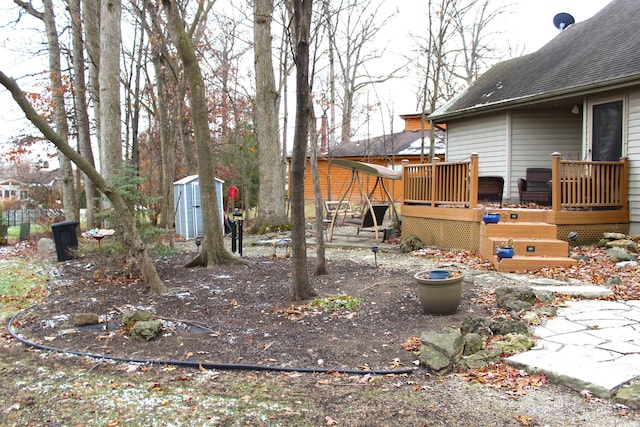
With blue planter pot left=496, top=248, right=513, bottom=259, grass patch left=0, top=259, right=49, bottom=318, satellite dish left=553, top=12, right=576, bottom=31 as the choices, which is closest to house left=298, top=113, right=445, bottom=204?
satellite dish left=553, top=12, right=576, bottom=31

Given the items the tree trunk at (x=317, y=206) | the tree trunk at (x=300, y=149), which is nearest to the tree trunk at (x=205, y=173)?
the tree trunk at (x=317, y=206)

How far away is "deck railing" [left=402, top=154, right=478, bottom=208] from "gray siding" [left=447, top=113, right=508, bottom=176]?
2778 millimetres

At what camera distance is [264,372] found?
3.71m

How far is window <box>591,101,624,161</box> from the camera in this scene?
9391mm

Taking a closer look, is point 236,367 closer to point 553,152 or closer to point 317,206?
point 317,206

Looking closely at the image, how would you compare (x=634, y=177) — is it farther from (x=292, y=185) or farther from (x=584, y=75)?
(x=292, y=185)

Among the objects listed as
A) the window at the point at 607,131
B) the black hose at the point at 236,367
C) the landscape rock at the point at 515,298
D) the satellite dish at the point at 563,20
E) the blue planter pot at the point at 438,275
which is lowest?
the black hose at the point at 236,367

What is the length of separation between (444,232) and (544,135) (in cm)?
419

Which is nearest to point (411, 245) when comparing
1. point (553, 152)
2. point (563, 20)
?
point (553, 152)

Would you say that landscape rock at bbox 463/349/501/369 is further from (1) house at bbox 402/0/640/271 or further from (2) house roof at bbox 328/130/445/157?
(2) house roof at bbox 328/130/445/157

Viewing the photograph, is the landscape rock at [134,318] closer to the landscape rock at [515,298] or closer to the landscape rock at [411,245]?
the landscape rock at [515,298]

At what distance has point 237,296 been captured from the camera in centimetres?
610

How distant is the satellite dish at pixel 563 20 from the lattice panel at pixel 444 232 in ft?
28.4

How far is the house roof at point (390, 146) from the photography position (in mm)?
23672
